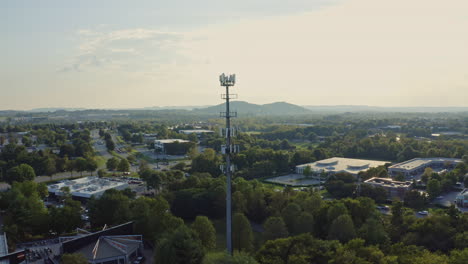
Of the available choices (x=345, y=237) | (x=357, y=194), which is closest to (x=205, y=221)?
(x=345, y=237)

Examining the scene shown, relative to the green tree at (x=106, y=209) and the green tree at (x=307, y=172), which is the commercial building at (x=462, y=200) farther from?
the green tree at (x=106, y=209)

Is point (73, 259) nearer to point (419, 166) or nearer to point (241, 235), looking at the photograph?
point (241, 235)

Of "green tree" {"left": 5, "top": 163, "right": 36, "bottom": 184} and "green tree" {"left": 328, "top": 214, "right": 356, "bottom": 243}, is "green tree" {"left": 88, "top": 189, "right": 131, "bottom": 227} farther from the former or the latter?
"green tree" {"left": 5, "top": 163, "right": 36, "bottom": 184}

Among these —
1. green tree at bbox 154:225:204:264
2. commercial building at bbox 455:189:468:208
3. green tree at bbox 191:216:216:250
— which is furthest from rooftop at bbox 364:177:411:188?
green tree at bbox 154:225:204:264

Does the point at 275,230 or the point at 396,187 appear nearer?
the point at 275,230

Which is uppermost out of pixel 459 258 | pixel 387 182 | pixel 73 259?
pixel 459 258

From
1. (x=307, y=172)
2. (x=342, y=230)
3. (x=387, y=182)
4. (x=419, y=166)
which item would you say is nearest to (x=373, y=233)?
(x=342, y=230)
